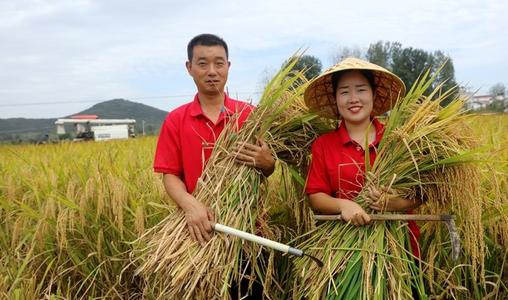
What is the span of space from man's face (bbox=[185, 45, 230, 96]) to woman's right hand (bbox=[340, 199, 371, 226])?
30.8 inches

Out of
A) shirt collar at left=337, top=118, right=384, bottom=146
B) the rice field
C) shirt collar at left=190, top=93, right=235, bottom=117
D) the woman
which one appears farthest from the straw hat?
the rice field

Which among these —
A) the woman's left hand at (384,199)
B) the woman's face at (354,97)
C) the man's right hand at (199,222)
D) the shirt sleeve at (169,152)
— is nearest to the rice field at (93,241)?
the shirt sleeve at (169,152)

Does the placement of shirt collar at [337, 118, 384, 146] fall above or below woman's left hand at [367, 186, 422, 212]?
above

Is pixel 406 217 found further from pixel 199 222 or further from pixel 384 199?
pixel 199 222

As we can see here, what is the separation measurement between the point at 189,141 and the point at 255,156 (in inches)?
13.9

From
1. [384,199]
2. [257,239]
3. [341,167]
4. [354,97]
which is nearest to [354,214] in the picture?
[384,199]

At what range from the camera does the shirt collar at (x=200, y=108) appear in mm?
2107

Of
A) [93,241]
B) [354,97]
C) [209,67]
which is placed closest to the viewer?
[354,97]

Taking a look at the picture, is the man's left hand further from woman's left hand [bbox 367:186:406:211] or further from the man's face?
woman's left hand [bbox 367:186:406:211]

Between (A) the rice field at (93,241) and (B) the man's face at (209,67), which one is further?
(A) the rice field at (93,241)

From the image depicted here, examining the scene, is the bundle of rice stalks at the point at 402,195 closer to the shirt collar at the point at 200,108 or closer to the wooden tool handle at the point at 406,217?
the wooden tool handle at the point at 406,217

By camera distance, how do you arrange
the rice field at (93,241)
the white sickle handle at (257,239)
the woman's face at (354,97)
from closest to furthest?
the white sickle handle at (257,239) < the woman's face at (354,97) < the rice field at (93,241)

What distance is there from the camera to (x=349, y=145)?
75.0 inches

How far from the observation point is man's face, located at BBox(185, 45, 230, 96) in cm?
203
